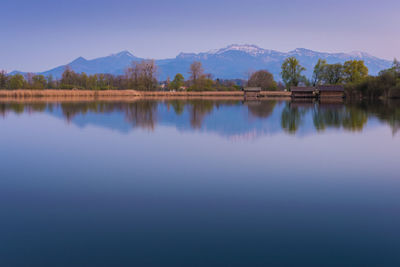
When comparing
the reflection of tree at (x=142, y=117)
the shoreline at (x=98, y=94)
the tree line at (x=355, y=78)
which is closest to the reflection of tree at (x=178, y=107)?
the reflection of tree at (x=142, y=117)

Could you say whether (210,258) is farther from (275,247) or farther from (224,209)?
(224,209)

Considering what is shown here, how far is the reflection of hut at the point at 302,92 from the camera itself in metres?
82.2

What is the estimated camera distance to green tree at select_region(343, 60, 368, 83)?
9080 cm

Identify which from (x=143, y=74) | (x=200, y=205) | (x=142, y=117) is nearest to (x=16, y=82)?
(x=143, y=74)

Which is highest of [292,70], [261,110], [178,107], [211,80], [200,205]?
[292,70]

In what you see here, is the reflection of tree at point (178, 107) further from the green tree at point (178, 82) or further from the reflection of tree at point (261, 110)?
the green tree at point (178, 82)

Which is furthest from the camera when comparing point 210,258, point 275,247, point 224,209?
point 224,209

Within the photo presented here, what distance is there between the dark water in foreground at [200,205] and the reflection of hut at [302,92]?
231 ft

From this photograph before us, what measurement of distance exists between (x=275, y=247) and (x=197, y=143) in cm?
1068

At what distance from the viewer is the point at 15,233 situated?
19.3 ft

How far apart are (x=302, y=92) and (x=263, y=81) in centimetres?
3650

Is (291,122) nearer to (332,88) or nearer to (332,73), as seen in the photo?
(332,88)

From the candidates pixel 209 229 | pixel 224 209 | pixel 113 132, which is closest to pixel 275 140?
pixel 113 132

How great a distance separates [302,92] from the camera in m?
83.5
